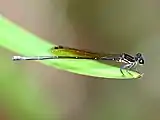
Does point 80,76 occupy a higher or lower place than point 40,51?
higher

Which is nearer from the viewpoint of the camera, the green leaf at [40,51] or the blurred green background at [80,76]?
the green leaf at [40,51]

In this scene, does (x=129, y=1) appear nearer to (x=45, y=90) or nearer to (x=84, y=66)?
(x=45, y=90)

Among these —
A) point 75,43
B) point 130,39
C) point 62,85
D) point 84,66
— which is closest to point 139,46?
point 130,39

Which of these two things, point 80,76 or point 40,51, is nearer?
point 40,51

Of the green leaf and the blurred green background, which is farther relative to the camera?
the blurred green background
